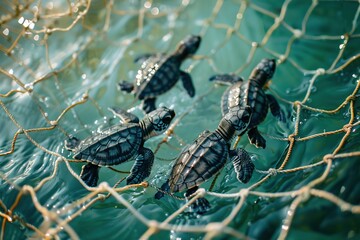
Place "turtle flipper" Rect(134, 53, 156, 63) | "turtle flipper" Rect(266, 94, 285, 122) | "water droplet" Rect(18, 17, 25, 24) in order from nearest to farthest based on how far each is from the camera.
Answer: "turtle flipper" Rect(266, 94, 285, 122)
"turtle flipper" Rect(134, 53, 156, 63)
"water droplet" Rect(18, 17, 25, 24)

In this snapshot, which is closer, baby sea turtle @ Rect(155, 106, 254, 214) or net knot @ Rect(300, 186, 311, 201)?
net knot @ Rect(300, 186, 311, 201)

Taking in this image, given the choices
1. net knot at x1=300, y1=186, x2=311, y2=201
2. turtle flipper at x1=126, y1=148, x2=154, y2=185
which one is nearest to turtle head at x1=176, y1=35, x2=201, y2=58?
turtle flipper at x1=126, y1=148, x2=154, y2=185

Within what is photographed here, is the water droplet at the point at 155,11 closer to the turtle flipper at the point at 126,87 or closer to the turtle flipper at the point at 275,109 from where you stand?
the turtle flipper at the point at 126,87

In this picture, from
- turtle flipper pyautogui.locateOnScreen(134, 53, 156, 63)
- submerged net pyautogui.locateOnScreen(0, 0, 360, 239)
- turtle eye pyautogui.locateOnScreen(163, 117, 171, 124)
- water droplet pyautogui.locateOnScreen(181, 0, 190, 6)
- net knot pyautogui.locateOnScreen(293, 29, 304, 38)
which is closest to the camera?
submerged net pyautogui.locateOnScreen(0, 0, 360, 239)

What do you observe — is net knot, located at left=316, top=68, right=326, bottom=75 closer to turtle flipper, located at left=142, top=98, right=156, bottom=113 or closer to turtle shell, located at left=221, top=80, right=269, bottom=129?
turtle shell, located at left=221, top=80, right=269, bottom=129

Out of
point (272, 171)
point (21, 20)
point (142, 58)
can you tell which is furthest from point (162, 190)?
point (21, 20)

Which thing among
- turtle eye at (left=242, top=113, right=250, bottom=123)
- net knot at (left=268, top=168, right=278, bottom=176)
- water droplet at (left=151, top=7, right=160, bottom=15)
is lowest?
net knot at (left=268, top=168, right=278, bottom=176)

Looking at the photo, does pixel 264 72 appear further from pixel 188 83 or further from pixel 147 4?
pixel 147 4
